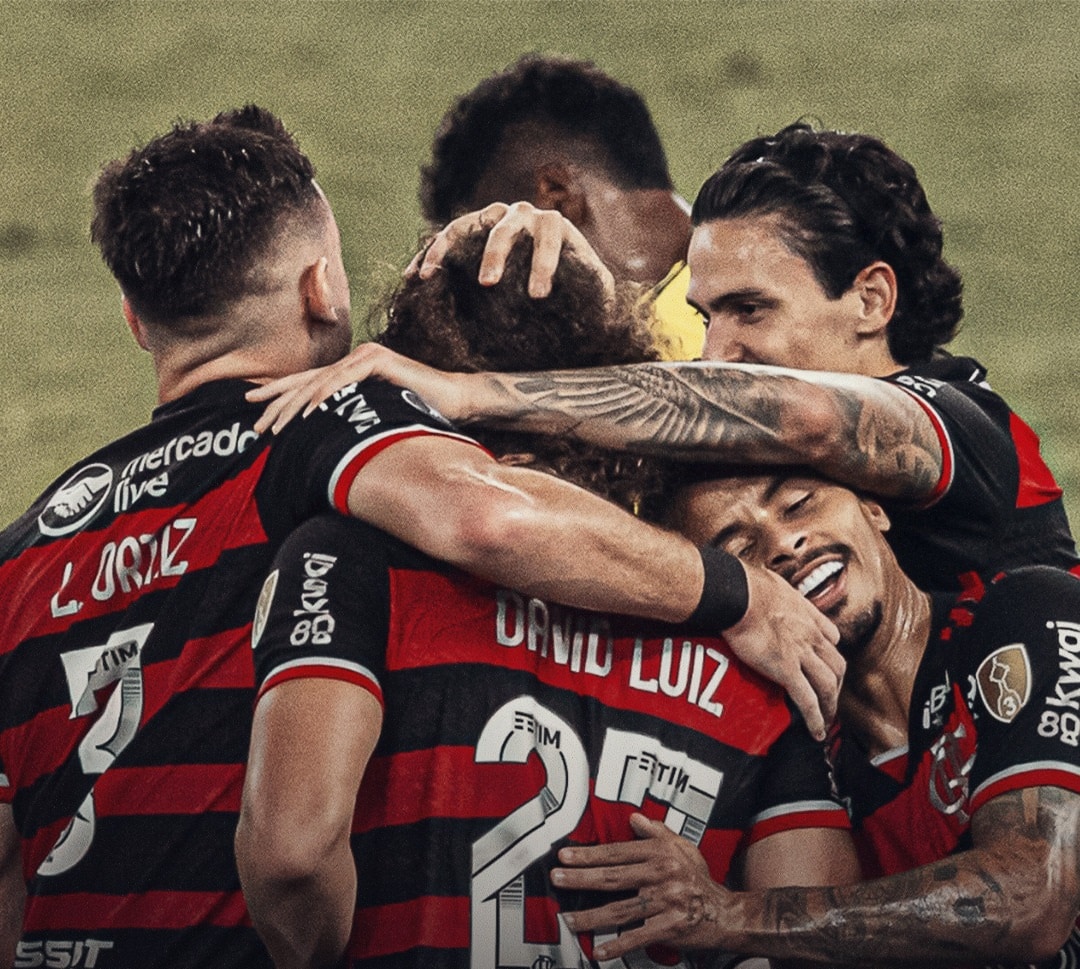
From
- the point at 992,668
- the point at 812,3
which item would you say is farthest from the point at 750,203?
the point at 812,3

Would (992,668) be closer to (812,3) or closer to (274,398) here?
(274,398)

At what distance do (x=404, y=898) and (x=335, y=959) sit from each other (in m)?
0.13

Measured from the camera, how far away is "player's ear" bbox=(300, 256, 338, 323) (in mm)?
2770

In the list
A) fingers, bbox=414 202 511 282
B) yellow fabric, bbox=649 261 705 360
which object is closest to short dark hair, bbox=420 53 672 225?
yellow fabric, bbox=649 261 705 360

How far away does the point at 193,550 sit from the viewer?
2494mm

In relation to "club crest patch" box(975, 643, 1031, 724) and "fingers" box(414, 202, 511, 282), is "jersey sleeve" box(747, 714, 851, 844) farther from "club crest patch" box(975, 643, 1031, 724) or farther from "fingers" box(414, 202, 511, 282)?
"fingers" box(414, 202, 511, 282)

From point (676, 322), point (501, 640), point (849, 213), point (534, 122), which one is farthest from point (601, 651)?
point (534, 122)

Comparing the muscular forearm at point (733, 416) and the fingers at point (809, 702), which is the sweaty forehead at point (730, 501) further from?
the fingers at point (809, 702)

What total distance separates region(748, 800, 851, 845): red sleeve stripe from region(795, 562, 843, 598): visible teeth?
403mm

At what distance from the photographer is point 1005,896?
8.16 ft

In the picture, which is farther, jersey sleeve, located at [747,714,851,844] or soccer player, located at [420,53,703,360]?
soccer player, located at [420,53,703,360]

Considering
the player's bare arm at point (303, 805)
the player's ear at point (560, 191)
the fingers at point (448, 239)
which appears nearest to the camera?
the player's bare arm at point (303, 805)

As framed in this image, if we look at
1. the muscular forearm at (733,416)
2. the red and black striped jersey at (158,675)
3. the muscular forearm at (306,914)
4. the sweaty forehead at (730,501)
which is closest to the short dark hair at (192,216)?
the red and black striped jersey at (158,675)

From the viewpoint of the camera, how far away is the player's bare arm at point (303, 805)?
7.22 feet
